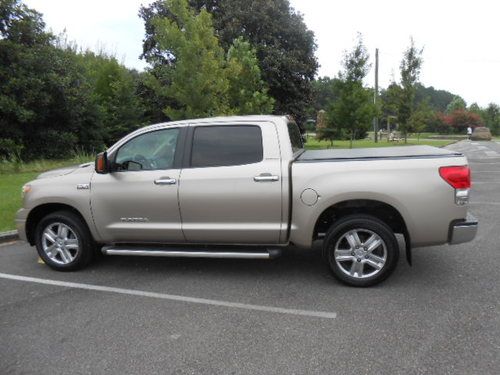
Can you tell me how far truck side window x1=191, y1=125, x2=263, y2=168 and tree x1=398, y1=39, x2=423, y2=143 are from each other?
27.7m

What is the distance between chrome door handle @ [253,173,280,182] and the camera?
4672 millimetres

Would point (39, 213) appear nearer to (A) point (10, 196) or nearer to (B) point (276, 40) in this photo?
(A) point (10, 196)

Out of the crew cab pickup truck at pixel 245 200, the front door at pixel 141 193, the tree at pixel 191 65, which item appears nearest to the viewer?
the crew cab pickup truck at pixel 245 200

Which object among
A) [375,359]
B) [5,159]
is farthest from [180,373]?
[5,159]

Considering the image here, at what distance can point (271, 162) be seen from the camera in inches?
188

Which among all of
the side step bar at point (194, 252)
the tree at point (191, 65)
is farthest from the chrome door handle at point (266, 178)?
the tree at point (191, 65)

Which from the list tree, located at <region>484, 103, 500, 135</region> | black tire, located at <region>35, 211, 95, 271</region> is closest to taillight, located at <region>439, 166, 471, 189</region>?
black tire, located at <region>35, 211, 95, 271</region>

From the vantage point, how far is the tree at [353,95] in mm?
22469

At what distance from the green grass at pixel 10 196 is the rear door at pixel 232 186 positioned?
410 cm

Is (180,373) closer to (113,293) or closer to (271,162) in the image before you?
(113,293)

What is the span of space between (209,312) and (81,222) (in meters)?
2.19

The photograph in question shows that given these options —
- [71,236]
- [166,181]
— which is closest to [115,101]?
[71,236]

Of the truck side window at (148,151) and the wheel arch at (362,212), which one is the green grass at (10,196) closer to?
the truck side window at (148,151)

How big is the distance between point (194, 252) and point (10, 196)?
6.75 m
